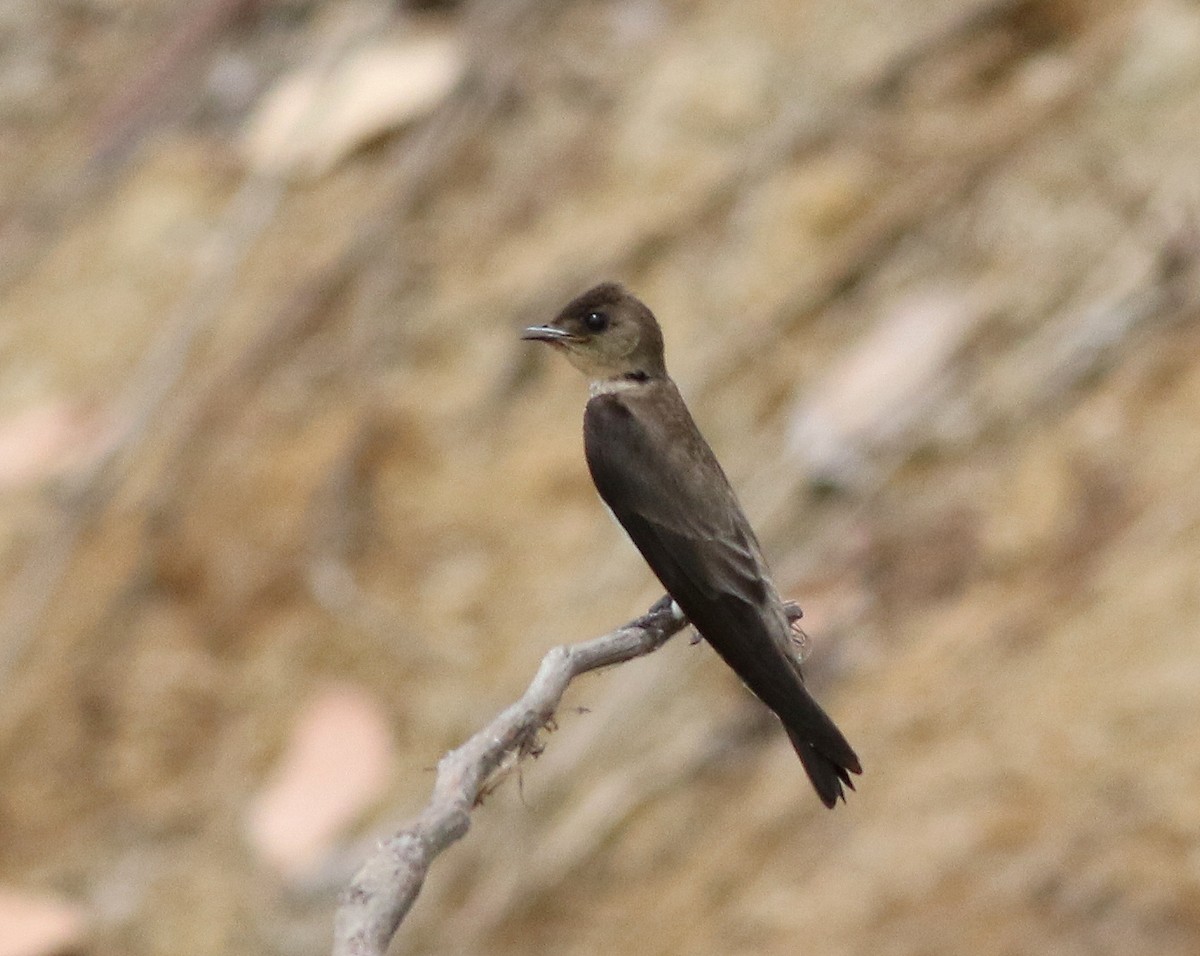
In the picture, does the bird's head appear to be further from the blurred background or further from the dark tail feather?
the blurred background

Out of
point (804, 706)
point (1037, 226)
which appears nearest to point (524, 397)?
point (1037, 226)

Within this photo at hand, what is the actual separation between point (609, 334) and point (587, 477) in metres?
2.18

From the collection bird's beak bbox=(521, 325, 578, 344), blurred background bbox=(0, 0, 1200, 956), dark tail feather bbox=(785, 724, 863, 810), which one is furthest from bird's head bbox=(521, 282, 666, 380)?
blurred background bbox=(0, 0, 1200, 956)

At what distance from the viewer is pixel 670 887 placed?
4.83 metres

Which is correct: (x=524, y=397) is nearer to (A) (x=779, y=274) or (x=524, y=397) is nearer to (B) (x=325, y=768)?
(A) (x=779, y=274)

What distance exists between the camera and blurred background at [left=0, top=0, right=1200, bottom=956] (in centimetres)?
471

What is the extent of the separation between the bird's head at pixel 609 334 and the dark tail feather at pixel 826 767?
3.65 ft

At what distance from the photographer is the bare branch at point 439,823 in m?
1.47

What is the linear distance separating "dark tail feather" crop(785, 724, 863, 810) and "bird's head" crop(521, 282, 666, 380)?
1.11m

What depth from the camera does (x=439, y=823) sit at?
5.35 feet

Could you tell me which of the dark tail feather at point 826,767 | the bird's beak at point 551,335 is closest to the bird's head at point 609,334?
the bird's beak at point 551,335

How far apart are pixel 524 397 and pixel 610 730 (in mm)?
1287

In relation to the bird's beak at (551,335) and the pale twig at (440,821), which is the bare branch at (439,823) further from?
the bird's beak at (551,335)

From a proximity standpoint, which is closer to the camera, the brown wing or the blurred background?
the brown wing
